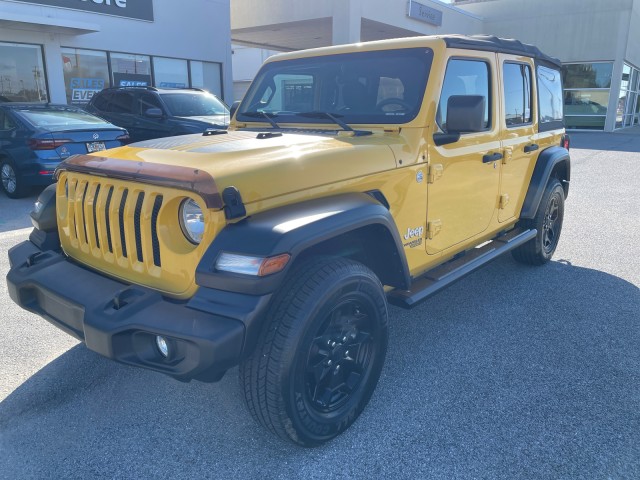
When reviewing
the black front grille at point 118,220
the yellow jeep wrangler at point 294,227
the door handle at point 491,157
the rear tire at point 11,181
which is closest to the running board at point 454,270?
the yellow jeep wrangler at point 294,227

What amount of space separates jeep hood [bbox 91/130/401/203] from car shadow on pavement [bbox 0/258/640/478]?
1.26 m

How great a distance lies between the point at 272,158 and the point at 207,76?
52.5 feet

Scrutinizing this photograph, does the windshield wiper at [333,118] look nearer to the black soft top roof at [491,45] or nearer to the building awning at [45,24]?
the black soft top roof at [491,45]

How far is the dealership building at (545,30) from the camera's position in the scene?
20.3 metres

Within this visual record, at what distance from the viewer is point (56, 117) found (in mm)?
8523

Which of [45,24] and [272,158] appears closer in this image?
[272,158]

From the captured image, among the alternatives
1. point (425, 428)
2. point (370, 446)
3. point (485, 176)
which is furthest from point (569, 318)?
point (370, 446)

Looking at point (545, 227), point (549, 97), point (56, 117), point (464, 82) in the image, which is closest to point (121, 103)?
point (56, 117)

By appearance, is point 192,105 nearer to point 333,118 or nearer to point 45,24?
point 45,24

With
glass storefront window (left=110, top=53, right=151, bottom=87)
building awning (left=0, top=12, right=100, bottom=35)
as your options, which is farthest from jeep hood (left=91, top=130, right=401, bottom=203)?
glass storefront window (left=110, top=53, right=151, bottom=87)

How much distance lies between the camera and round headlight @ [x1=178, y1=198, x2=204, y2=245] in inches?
91.1

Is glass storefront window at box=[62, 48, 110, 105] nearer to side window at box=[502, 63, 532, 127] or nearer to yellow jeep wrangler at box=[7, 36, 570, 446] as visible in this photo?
yellow jeep wrangler at box=[7, 36, 570, 446]

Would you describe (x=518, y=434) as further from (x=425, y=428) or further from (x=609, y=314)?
(x=609, y=314)

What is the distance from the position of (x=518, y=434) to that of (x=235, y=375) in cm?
161
